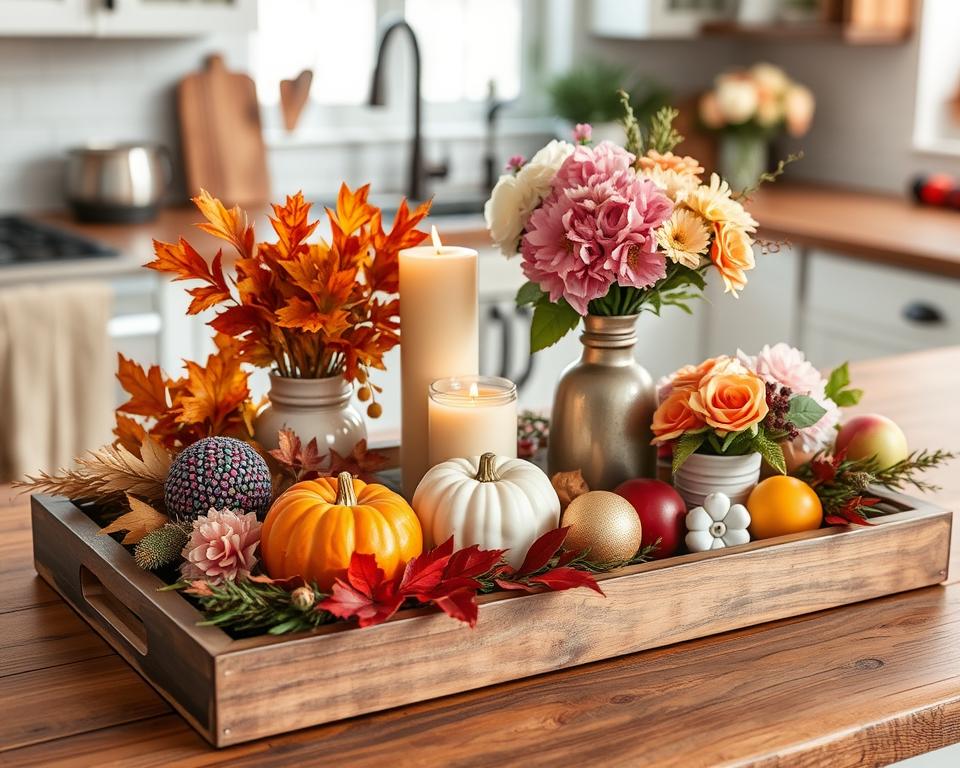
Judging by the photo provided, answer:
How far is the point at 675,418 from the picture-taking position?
48.0 inches

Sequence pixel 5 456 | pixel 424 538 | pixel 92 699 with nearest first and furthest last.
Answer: pixel 92 699 < pixel 424 538 < pixel 5 456

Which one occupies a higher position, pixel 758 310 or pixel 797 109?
pixel 797 109

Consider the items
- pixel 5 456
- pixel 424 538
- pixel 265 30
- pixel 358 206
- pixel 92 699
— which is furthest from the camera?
pixel 265 30

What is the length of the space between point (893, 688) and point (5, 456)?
7.15 ft

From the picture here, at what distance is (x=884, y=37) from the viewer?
3.85 m

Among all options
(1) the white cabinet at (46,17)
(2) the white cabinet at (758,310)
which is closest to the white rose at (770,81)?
(2) the white cabinet at (758,310)

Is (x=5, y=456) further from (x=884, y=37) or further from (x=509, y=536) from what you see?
(x=884, y=37)

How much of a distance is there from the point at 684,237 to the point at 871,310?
7.14ft

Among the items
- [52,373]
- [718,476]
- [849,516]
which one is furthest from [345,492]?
[52,373]

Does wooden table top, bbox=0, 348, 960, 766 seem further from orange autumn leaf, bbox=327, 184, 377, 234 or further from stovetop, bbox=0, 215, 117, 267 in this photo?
stovetop, bbox=0, 215, 117, 267

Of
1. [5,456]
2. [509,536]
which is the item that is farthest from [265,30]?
[509,536]

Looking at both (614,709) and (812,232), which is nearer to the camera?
(614,709)

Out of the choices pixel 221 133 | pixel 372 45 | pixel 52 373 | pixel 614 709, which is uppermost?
pixel 372 45

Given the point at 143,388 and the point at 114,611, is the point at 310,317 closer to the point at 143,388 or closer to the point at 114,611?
the point at 143,388
